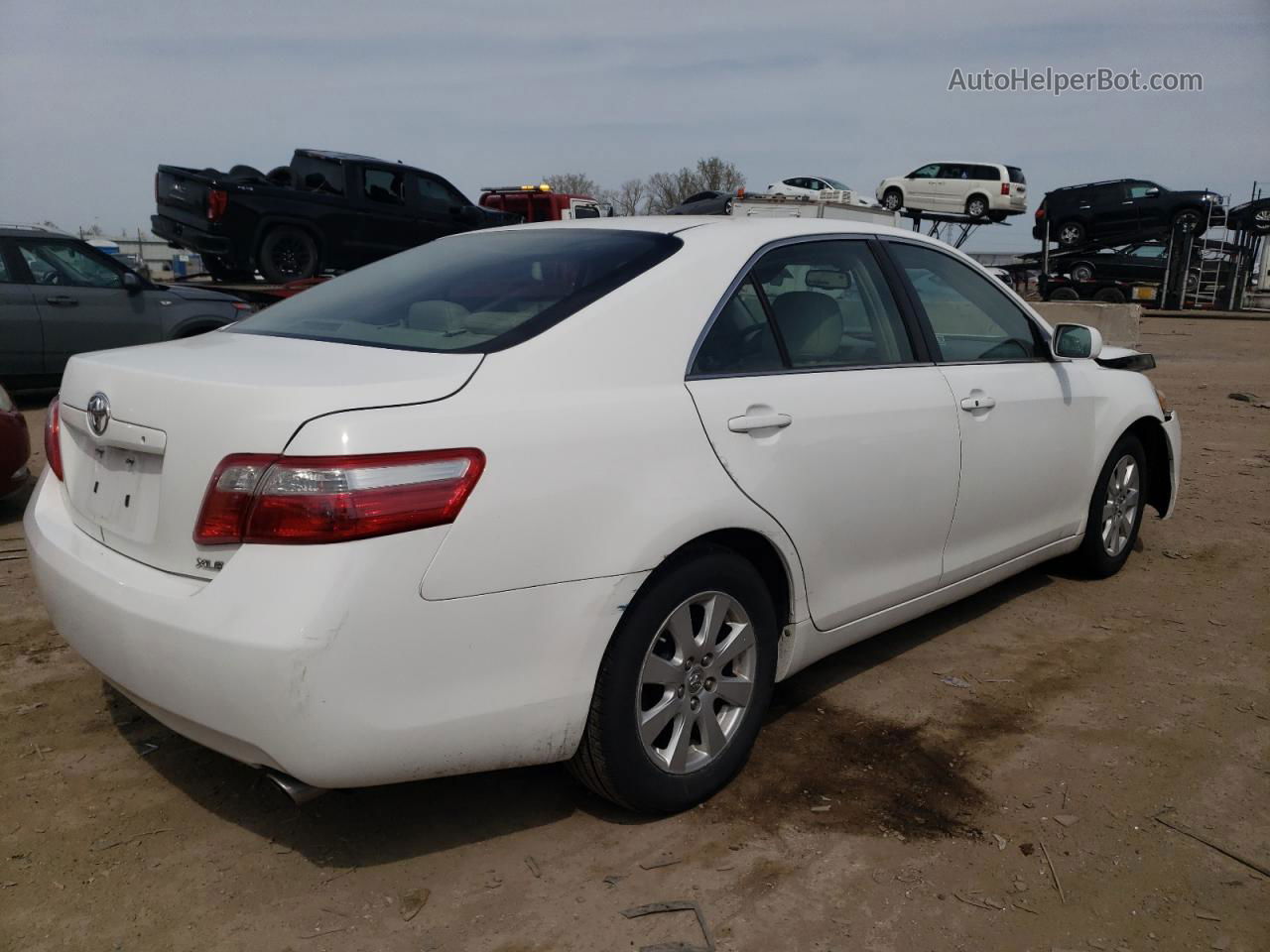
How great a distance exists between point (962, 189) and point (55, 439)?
30.3 meters

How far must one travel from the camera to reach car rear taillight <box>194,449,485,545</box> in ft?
7.00

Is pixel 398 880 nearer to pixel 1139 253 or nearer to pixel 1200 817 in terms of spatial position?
pixel 1200 817

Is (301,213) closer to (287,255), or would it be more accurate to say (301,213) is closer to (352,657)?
(287,255)

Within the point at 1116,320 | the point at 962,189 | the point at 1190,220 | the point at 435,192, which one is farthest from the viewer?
the point at 962,189

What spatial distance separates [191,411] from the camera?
91.3 inches

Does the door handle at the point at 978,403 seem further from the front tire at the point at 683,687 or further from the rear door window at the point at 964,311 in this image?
the front tire at the point at 683,687

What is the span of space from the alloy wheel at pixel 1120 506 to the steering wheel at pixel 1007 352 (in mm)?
900

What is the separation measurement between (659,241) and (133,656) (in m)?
1.73

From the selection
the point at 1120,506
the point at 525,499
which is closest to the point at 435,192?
the point at 1120,506

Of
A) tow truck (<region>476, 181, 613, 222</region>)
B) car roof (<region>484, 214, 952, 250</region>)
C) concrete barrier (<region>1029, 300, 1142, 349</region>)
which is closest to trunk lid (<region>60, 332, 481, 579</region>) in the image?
car roof (<region>484, 214, 952, 250</region>)

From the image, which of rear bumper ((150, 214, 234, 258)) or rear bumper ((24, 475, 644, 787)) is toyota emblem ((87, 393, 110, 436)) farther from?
rear bumper ((150, 214, 234, 258))

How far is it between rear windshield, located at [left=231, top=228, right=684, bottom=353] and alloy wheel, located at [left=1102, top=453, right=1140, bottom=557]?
273 centimetres

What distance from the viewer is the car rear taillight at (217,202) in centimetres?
1329

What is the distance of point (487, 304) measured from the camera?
2842 mm
